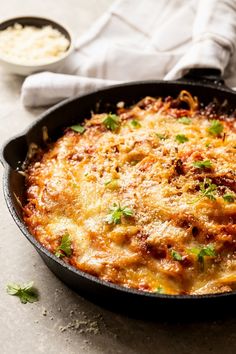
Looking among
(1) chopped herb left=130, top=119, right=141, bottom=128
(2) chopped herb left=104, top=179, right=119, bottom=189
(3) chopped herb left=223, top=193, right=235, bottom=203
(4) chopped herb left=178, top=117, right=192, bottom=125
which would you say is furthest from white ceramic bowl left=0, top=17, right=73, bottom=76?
(3) chopped herb left=223, top=193, right=235, bottom=203

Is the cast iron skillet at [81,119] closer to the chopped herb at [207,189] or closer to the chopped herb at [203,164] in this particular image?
the chopped herb at [207,189]

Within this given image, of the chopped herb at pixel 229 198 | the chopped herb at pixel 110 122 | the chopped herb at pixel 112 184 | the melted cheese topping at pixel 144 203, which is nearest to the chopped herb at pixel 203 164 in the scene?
the melted cheese topping at pixel 144 203

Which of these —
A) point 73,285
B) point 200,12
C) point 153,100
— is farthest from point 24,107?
point 73,285

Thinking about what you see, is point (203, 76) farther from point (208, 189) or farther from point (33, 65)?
point (208, 189)

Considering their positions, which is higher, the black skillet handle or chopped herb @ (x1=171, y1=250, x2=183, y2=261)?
the black skillet handle

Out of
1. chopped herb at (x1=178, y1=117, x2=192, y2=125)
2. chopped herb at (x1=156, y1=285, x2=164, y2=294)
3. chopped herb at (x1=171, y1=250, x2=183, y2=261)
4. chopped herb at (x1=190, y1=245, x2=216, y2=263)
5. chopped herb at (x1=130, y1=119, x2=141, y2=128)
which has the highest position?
chopped herb at (x1=178, y1=117, x2=192, y2=125)

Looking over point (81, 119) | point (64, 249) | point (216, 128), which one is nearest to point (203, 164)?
point (216, 128)

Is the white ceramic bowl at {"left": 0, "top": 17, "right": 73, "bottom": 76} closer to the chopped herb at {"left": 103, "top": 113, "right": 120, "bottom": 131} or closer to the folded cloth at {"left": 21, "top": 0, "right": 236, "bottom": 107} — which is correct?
the folded cloth at {"left": 21, "top": 0, "right": 236, "bottom": 107}
